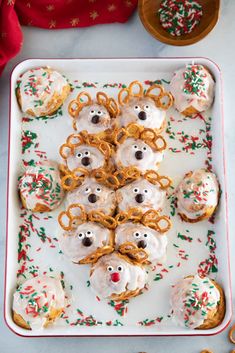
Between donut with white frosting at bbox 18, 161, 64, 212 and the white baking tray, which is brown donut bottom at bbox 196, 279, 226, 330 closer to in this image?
the white baking tray

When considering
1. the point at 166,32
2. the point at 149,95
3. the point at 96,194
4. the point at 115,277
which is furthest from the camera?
the point at 166,32

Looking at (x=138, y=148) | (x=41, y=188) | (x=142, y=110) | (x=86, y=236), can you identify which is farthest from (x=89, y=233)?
(x=142, y=110)

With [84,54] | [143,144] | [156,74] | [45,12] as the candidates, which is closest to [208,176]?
[143,144]

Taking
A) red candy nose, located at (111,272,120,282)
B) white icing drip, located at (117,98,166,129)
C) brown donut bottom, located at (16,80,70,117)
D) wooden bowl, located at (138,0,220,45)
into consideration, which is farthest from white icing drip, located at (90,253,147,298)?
wooden bowl, located at (138,0,220,45)

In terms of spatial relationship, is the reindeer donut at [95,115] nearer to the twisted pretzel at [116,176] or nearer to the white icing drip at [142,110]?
the white icing drip at [142,110]

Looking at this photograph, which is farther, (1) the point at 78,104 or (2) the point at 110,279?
(1) the point at 78,104

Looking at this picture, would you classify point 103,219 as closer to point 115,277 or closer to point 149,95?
point 115,277
